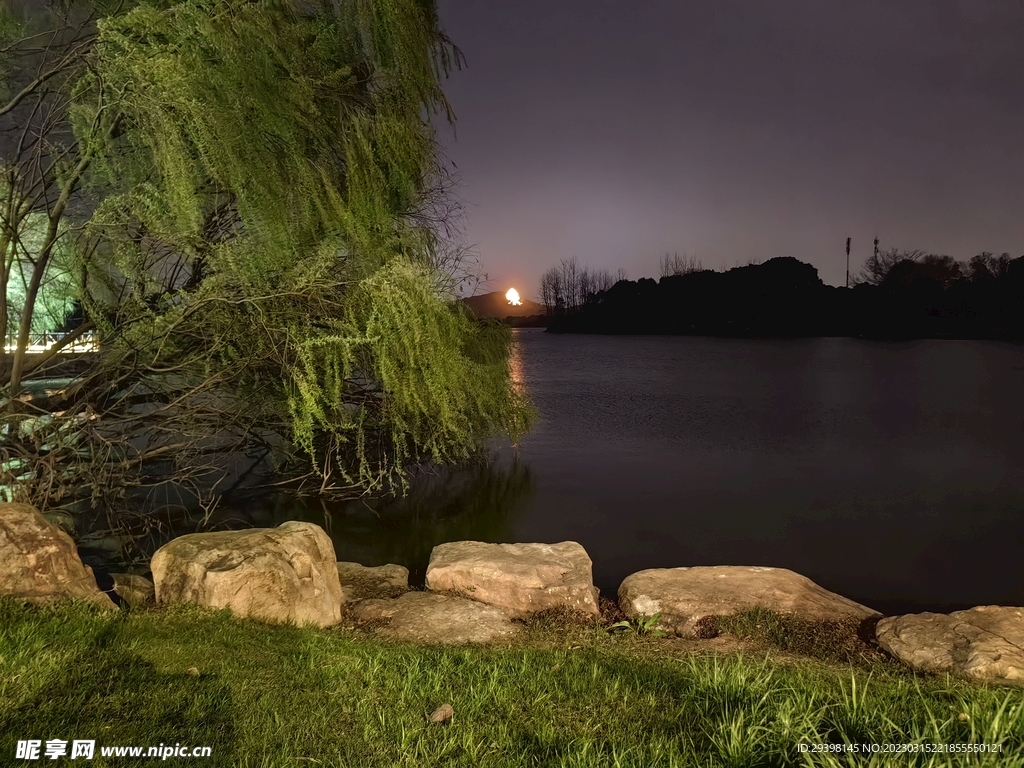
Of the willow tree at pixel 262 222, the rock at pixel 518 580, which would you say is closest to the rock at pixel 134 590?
the willow tree at pixel 262 222

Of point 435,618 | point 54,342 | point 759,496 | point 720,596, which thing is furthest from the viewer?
point 759,496

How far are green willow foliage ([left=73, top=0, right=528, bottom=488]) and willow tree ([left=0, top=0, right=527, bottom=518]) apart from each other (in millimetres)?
20

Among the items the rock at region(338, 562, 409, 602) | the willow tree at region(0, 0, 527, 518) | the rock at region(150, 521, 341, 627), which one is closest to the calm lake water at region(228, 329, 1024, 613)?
the rock at region(338, 562, 409, 602)

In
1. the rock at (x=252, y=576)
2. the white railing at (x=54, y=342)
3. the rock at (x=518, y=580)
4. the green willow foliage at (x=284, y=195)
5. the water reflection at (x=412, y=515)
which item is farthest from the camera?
the water reflection at (x=412, y=515)

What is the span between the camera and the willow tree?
6.33m

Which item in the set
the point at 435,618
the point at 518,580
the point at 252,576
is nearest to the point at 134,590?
the point at 252,576

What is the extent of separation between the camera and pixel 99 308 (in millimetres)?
7828

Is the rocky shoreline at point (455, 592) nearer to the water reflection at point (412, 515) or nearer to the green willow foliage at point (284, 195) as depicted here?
the green willow foliage at point (284, 195)

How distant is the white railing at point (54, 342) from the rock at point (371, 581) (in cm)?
368

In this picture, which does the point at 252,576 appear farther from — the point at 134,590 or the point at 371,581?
the point at 371,581

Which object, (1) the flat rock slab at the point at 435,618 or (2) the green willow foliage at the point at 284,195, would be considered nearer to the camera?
(1) the flat rock slab at the point at 435,618

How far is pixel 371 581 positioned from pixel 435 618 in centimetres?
167

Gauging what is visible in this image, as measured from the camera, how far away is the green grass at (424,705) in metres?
2.92

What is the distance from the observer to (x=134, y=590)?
574 cm
